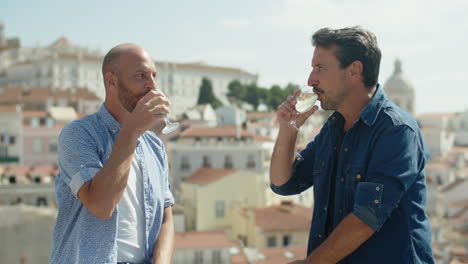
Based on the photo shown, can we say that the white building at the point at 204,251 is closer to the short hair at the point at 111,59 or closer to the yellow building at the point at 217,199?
the yellow building at the point at 217,199

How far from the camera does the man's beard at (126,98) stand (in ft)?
6.53

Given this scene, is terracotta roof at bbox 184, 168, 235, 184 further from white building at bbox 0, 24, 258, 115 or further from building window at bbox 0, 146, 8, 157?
white building at bbox 0, 24, 258, 115

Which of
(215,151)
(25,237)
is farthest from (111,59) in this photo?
(215,151)

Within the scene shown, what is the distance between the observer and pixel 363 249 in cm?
192

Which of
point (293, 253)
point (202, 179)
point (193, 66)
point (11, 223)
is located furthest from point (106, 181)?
point (193, 66)

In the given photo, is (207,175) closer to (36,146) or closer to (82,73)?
(36,146)

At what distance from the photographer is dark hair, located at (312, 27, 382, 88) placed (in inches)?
76.9

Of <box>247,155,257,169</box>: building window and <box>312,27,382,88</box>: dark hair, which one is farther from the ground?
<box>312,27,382,88</box>: dark hair

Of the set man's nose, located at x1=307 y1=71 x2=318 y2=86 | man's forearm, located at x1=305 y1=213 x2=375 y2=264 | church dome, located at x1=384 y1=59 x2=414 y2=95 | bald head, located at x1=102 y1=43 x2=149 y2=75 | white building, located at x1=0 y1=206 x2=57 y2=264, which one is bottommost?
church dome, located at x1=384 y1=59 x2=414 y2=95

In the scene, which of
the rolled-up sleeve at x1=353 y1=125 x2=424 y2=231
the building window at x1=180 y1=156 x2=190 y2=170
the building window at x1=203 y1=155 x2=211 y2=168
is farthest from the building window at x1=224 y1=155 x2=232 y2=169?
the rolled-up sleeve at x1=353 y1=125 x2=424 y2=231

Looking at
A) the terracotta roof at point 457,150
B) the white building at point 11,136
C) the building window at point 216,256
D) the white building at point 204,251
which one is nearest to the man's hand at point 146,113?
the white building at point 204,251

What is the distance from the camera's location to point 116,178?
178 centimetres

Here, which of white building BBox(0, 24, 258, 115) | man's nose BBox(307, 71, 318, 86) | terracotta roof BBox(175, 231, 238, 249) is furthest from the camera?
white building BBox(0, 24, 258, 115)

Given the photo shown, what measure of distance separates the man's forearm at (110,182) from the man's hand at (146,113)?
28 millimetres
